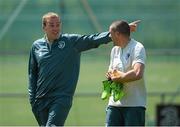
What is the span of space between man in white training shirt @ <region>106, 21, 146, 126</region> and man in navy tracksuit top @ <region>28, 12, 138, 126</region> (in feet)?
1.88

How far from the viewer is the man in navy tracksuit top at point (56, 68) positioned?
8.68 metres

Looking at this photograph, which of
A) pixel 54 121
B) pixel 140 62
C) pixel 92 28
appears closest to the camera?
pixel 140 62

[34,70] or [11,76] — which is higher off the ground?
[34,70]

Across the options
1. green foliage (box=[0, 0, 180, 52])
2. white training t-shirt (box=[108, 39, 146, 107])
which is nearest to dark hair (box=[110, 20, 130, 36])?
white training t-shirt (box=[108, 39, 146, 107])

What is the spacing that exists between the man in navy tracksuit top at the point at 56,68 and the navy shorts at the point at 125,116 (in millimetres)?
682

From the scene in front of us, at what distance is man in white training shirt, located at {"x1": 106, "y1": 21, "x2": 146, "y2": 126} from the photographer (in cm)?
802

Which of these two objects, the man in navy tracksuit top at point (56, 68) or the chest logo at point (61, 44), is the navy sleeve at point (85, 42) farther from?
the chest logo at point (61, 44)

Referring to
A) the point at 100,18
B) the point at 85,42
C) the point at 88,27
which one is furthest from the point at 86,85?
the point at 85,42

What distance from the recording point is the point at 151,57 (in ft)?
47.7

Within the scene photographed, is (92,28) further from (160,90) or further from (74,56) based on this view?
(74,56)

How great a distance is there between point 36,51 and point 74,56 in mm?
380

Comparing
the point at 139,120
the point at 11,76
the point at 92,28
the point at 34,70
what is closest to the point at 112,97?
the point at 139,120

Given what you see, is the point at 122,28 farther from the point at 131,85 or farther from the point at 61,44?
the point at 61,44

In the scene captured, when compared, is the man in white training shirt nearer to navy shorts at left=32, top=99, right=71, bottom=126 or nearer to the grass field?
navy shorts at left=32, top=99, right=71, bottom=126
